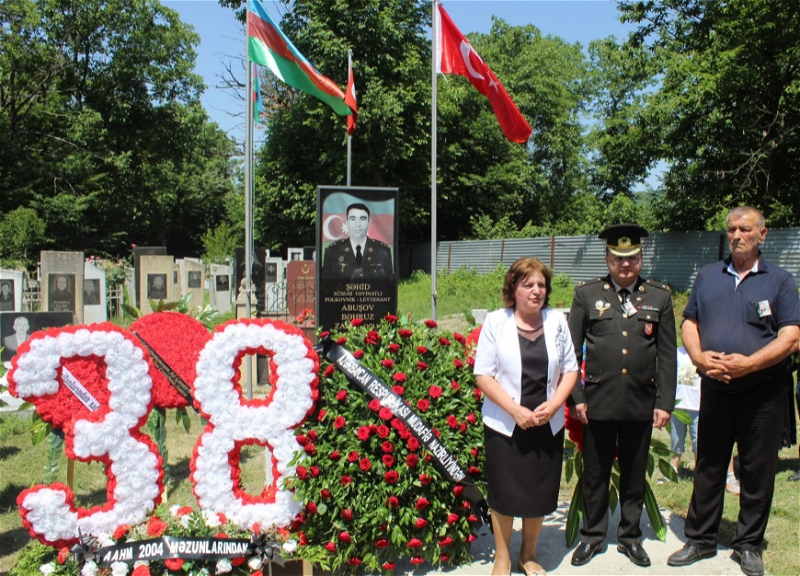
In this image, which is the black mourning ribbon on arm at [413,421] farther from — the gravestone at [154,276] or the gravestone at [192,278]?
the gravestone at [192,278]

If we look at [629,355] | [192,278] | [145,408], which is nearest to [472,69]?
[629,355]

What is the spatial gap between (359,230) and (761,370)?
142 inches

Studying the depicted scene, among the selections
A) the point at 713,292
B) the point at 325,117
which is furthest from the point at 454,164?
the point at 713,292

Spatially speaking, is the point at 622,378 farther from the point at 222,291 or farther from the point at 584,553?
the point at 222,291

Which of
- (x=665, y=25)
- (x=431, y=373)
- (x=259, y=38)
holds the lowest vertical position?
(x=431, y=373)

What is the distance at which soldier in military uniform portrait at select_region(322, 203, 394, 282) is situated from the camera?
6.25 m

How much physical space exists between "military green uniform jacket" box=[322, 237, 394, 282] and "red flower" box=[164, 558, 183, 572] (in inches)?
126

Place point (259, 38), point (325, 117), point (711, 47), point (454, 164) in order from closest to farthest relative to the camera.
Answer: point (259, 38) < point (711, 47) < point (325, 117) < point (454, 164)

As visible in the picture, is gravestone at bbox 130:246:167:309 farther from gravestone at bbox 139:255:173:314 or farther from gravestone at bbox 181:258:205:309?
gravestone at bbox 181:258:205:309

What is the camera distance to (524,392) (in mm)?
3443

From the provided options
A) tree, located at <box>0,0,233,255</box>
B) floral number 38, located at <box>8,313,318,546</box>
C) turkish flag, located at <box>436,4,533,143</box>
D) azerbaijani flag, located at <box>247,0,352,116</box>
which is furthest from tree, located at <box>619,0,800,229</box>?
tree, located at <box>0,0,233,255</box>

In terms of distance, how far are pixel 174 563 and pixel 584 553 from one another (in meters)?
2.23

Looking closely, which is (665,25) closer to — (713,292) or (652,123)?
(652,123)

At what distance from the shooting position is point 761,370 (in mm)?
3709
